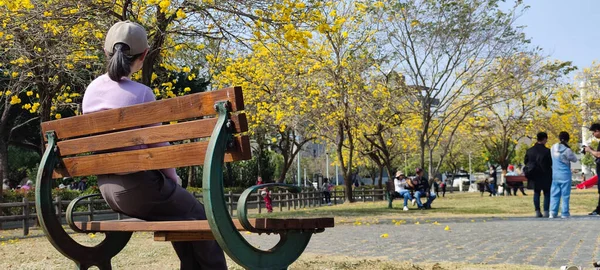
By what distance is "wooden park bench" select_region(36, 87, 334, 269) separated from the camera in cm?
342

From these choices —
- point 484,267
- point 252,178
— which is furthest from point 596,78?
point 484,267

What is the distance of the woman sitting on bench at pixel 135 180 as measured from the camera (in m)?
3.86

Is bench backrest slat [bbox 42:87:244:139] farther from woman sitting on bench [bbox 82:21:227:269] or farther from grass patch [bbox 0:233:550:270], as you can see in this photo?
grass patch [bbox 0:233:550:270]

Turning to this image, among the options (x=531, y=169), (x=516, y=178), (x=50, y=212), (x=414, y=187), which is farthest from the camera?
(x=516, y=178)

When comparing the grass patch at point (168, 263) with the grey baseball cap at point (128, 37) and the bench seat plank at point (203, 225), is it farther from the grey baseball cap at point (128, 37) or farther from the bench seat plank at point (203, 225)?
the grey baseball cap at point (128, 37)

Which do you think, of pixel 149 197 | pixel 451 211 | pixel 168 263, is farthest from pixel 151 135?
pixel 451 211

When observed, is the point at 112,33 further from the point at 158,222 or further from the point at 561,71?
the point at 561,71

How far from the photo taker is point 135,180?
3865 mm

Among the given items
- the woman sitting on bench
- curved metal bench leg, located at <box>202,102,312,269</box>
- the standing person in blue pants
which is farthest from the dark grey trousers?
the standing person in blue pants

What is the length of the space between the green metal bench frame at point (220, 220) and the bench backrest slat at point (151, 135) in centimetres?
9

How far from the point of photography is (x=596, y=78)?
165 feet

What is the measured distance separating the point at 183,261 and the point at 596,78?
5116 cm

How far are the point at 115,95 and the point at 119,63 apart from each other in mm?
192

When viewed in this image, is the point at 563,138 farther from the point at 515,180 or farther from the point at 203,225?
the point at 515,180
